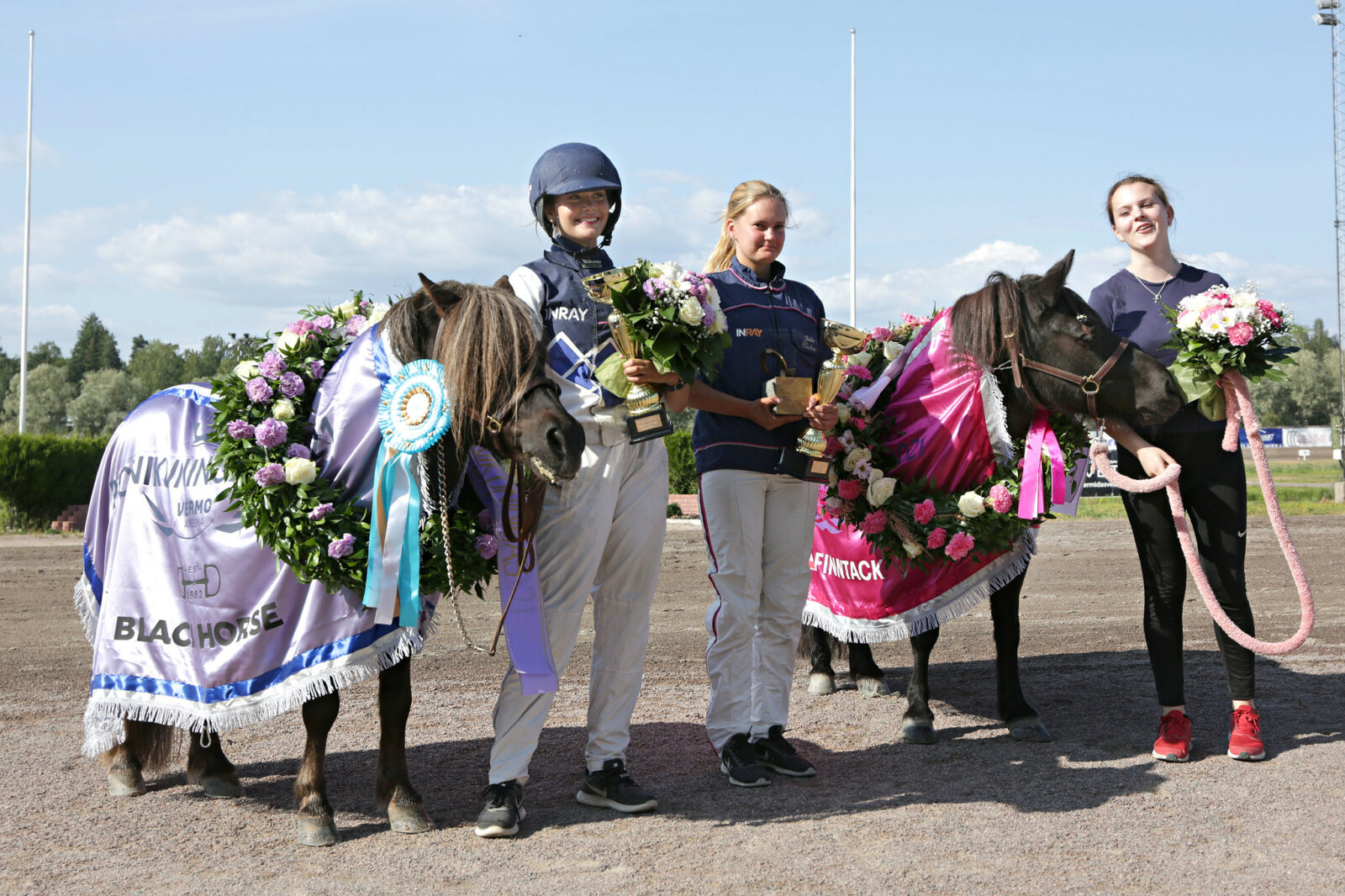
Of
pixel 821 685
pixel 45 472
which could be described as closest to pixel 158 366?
pixel 45 472

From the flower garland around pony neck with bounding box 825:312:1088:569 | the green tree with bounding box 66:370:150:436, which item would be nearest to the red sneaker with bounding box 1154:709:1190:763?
the flower garland around pony neck with bounding box 825:312:1088:569

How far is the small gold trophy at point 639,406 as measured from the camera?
3.48m

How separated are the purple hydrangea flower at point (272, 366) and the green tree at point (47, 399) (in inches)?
2442

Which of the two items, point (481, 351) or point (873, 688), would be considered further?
→ point (873, 688)

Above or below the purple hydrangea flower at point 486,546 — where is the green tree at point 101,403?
above

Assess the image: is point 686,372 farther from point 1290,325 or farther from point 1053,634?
point 1053,634

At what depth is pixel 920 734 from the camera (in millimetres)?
4750

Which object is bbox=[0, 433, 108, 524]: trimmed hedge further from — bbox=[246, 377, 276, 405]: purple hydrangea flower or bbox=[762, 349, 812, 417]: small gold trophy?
bbox=[762, 349, 812, 417]: small gold trophy

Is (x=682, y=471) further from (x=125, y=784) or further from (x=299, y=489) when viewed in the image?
(x=299, y=489)

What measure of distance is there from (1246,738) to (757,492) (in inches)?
93.4

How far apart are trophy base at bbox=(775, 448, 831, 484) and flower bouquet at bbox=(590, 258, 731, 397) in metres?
0.67

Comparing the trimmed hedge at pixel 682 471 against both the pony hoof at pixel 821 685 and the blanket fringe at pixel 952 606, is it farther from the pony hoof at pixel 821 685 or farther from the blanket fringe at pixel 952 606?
the blanket fringe at pixel 952 606

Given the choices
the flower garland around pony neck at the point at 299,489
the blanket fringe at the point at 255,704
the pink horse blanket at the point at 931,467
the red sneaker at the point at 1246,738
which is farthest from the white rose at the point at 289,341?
the red sneaker at the point at 1246,738

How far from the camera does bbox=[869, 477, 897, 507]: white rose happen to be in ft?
15.3
